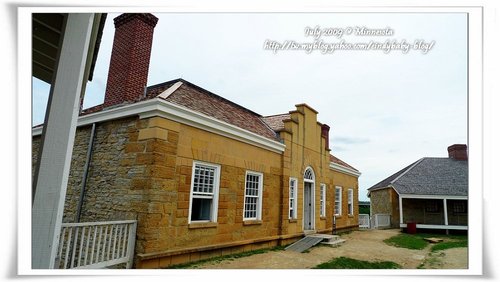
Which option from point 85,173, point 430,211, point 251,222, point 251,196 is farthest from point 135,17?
point 430,211

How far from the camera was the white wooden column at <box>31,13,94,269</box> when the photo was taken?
3119mm

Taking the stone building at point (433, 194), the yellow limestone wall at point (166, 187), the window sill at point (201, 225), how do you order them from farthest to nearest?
the stone building at point (433, 194) → the window sill at point (201, 225) → the yellow limestone wall at point (166, 187)

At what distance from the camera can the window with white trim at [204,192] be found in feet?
26.9

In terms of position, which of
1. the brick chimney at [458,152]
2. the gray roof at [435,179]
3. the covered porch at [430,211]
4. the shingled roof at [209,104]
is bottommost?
the covered porch at [430,211]

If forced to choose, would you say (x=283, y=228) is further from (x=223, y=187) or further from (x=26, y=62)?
(x=26, y=62)

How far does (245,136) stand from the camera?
9836mm

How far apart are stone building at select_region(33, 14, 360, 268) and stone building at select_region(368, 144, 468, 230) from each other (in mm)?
12805

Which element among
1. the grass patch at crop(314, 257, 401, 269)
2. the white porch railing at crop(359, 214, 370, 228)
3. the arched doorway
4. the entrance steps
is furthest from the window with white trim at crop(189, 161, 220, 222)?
the white porch railing at crop(359, 214, 370, 228)

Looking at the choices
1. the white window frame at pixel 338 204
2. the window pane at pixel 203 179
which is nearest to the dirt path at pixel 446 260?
the white window frame at pixel 338 204

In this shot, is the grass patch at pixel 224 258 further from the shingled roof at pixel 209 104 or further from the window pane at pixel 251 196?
the shingled roof at pixel 209 104

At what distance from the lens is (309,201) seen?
14.0 meters

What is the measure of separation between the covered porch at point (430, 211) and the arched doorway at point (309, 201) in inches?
396

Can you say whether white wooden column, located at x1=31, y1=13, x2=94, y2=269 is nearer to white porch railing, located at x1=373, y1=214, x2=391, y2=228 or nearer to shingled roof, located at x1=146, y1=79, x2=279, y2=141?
shingled roof, located at x1=146, y1=79, x2=279, y2=141
